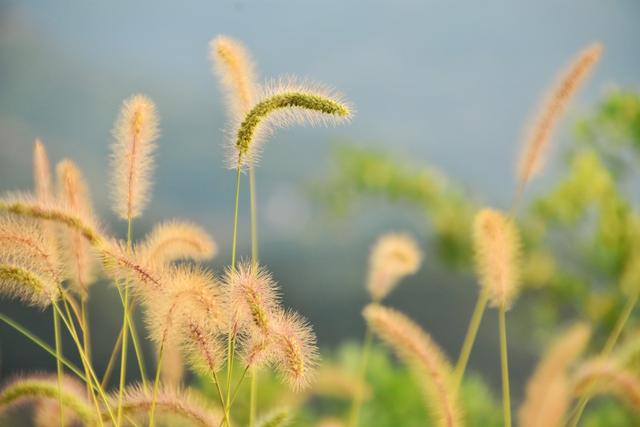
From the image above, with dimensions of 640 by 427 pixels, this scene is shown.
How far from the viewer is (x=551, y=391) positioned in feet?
2.70

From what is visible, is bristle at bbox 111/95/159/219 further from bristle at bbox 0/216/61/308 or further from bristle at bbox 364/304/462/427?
bristle at bbox 364/304/462/427

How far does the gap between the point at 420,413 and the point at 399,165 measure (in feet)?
2.71

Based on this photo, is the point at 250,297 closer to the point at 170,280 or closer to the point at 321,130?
the point at 170,280

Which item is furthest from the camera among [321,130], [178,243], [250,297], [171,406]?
[321,130]

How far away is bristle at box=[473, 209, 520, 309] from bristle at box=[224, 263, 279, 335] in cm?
25

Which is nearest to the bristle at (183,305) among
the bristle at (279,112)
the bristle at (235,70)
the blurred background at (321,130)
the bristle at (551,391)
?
the bristle at (279,112)

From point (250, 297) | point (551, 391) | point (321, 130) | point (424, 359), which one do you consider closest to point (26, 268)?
point (250, 297)

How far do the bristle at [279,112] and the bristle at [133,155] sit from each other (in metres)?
0.09

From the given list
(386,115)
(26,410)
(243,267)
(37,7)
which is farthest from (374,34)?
(243,267)

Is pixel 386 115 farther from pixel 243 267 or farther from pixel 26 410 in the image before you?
pixel 243 267

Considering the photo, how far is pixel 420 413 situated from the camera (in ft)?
7.28

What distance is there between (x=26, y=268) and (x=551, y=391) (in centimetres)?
54

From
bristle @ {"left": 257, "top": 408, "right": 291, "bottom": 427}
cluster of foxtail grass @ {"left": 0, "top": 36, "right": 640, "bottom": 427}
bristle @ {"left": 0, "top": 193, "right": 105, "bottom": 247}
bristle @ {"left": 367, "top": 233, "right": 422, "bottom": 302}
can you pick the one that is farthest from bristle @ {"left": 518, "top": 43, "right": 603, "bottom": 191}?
bristle @ {"left": 0, "top": 193, "right": 105, "bottom": 247}

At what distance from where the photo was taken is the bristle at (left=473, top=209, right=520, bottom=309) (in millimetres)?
806
